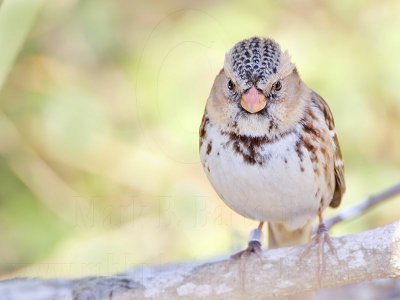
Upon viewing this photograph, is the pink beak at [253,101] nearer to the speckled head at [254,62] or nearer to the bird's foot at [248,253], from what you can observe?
the speckled head at [254,62]

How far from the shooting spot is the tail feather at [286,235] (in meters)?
3.12

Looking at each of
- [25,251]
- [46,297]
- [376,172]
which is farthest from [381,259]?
[25,251]

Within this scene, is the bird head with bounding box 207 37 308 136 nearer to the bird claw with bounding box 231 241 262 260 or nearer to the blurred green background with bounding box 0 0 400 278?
the bird claw with bounding box 231 241 262 260

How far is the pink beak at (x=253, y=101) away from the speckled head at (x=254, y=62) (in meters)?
0.03

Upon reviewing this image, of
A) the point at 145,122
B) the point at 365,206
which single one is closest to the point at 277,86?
the point at 365,206

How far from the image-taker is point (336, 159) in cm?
292

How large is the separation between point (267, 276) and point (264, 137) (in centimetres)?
39

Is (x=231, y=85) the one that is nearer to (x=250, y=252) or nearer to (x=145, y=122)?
(x=250, y=252)

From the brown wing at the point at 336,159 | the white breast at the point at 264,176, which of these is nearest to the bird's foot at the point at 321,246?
the white breast at the point at 264,176

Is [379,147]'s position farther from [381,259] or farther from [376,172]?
[381,259]

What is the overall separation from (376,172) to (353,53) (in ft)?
1.64

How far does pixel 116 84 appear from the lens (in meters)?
4.22

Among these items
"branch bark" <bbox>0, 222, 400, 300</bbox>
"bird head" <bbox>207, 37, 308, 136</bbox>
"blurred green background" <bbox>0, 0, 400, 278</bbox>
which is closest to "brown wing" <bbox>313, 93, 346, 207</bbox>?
"bird head" <bbox>207, 37, 308, 136</bbox>

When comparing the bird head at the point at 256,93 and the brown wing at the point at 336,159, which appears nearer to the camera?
the bird head at the point at 256,93
